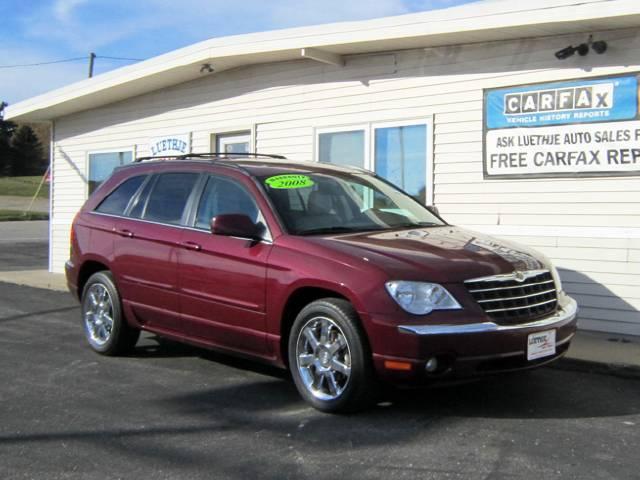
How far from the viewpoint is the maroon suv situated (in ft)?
15.4

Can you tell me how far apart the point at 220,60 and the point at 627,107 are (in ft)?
18.7

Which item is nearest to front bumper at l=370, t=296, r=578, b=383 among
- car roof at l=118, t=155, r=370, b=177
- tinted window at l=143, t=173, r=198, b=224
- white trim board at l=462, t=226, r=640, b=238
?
car roof at l=118, t=155, r=370, b=177

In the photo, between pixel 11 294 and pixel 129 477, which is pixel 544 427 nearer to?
pixel 129 477

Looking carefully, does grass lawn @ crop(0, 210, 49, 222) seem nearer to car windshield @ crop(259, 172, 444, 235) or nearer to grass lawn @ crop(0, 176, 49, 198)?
grass lawn @ crop(0, 176, 49, 198)

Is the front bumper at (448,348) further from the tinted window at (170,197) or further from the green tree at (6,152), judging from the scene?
the green tree at (6,152)

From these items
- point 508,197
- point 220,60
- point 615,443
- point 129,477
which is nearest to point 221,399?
point 129,477

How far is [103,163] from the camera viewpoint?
14117mm

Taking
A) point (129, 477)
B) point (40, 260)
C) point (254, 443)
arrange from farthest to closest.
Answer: point (40, 260), point (254, 443), point (129, 477)

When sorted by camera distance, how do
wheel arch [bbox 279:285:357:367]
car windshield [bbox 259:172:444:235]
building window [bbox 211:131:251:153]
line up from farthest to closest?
1. building window [bbox 211:131:251:153]
2. car windshield [bbox 259:172:444:235]
3. wheel arch [bbox 279:285:357:367]

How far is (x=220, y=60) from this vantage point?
1091 cm

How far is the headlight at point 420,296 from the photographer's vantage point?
15.4 ft

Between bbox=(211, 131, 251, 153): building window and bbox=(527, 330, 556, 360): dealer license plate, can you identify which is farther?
bbox=(211, 131, 251, 153): building window

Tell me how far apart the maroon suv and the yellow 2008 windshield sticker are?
0.5 inches

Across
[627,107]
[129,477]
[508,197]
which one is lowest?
[129,477]
